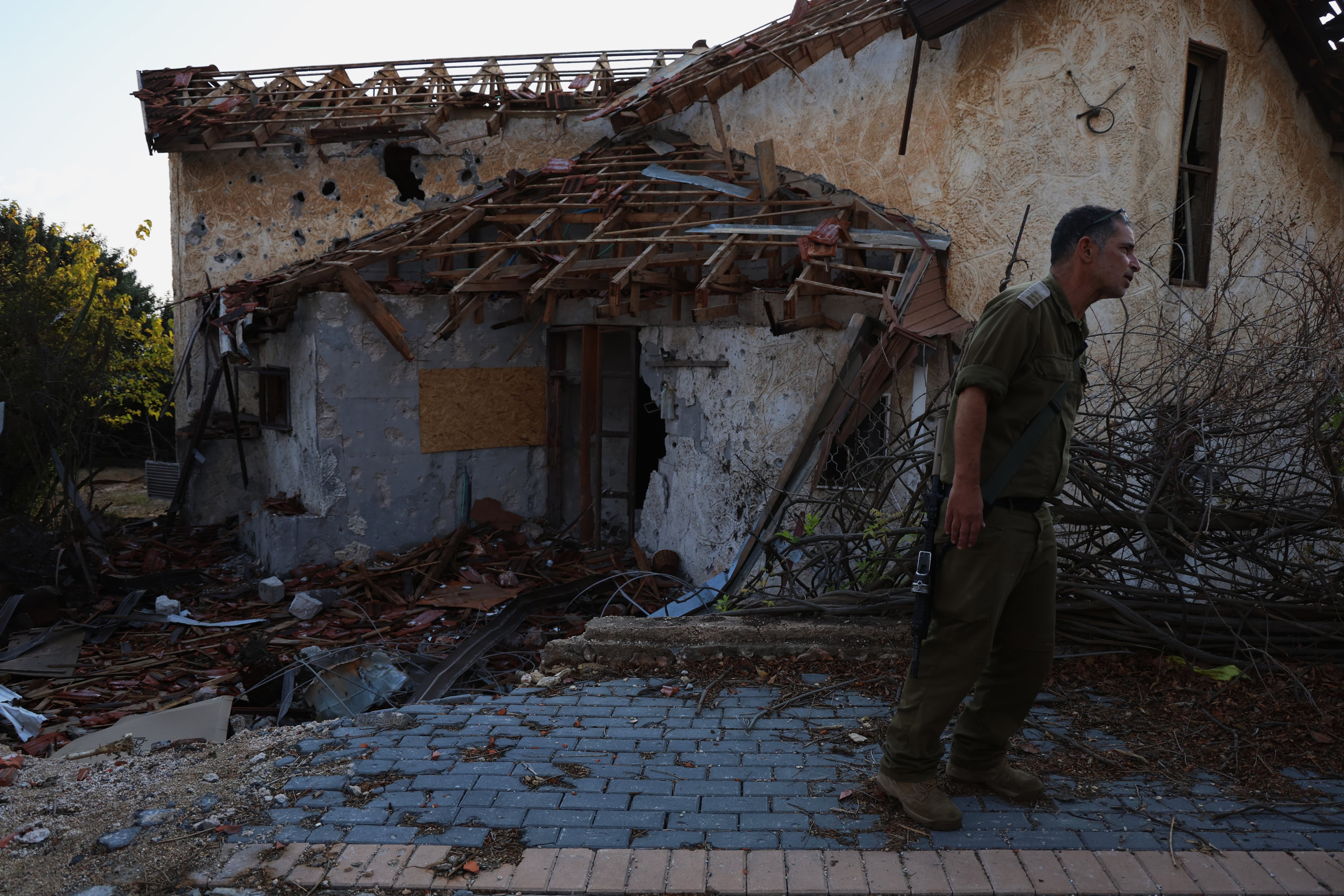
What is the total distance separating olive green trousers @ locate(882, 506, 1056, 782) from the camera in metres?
3.20

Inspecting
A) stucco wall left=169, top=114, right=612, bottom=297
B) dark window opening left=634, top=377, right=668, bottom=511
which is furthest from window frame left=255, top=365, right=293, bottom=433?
dark window opening left=634, top=377, right=668, bottom=511

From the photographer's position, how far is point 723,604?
249 inches

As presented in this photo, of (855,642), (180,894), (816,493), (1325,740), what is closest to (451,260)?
(816,493)

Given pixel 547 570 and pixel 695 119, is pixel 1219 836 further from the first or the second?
pixel 695 119

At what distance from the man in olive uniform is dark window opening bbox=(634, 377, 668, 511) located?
7.30 metres

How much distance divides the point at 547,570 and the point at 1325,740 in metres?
7.26

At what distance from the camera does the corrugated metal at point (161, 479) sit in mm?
12625

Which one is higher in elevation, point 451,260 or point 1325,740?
point 451,260

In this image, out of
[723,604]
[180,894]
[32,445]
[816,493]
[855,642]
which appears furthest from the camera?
[32,445]

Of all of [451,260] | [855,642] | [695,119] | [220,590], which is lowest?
[220,590]

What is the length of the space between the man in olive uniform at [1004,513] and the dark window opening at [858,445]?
3338 millimetres

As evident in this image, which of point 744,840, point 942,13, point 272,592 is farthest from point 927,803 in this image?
point 272,592

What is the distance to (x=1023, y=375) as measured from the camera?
10.6ft

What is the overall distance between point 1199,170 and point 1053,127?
137 cm
